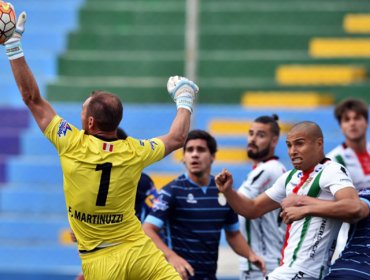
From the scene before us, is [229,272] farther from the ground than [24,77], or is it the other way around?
[24,77]

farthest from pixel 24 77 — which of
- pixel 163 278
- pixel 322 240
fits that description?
pixel 322 240

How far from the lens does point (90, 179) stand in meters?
6.19

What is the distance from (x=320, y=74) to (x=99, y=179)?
9.40m

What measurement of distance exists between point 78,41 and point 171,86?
10.3 meters

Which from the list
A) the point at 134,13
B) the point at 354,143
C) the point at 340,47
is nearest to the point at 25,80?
the point at 354,143

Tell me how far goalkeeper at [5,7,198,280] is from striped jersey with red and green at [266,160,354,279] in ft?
2.84

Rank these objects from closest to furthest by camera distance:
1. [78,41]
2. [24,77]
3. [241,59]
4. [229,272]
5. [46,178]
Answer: [24,77] → [229,272] → [46,178] → [241,59] → [78,41]

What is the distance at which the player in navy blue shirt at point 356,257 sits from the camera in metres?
6.39

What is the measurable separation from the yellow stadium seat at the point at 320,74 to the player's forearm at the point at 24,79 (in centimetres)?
941

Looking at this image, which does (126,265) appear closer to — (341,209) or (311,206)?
(311,206)

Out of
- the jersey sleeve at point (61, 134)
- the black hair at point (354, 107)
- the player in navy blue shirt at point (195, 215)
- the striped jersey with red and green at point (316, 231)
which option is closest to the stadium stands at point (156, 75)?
the black hair at point (354, 107)

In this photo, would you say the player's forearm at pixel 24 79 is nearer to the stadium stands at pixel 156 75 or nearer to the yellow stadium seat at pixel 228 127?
the stadium stands at pixel 156 75

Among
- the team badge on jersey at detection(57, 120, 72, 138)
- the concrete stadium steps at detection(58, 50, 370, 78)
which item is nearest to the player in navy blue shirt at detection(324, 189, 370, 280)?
the team badge on jersey at detection(57, 120, 72, 138)

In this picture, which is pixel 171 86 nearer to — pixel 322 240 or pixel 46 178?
Result: pixel 322 240
